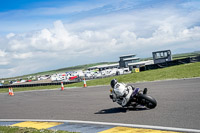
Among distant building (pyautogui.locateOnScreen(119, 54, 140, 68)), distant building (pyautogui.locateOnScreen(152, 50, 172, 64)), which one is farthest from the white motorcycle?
distant building (pyautogui.locateOnScreen(119, 54, 140, 68))

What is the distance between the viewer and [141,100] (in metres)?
8.15

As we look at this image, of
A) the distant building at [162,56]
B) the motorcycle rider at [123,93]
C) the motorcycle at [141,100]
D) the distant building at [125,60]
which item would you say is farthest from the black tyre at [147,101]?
the distant building at [125,60]

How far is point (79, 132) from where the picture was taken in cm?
648

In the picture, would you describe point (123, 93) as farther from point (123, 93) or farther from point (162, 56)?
point (162, 56)

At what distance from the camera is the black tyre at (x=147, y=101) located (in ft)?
26.2

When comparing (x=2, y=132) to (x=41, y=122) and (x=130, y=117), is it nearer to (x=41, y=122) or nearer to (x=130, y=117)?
(x=41, y=122)

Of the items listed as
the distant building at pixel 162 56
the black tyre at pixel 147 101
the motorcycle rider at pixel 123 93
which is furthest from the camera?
the distant building at pixel 162 56

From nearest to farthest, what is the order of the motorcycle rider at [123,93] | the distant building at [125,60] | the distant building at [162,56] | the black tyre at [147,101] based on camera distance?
the black tyre at [147,101] → the motorcycle rider at [123,93] → the distant building at [162,56] → the distant building at [125,60]

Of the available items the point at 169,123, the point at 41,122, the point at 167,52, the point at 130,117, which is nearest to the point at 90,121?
the point at 130,117

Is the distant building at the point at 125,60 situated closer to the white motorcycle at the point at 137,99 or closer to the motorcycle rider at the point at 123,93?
the motorcycle rider at the point at 123,93

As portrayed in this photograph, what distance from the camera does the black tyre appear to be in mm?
7997

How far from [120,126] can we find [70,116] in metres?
2.86

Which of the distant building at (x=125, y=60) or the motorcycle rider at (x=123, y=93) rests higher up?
the distant building at (x=125, y=60)

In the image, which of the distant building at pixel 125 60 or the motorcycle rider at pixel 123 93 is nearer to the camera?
the motorcycle rider at pixel 123 93
